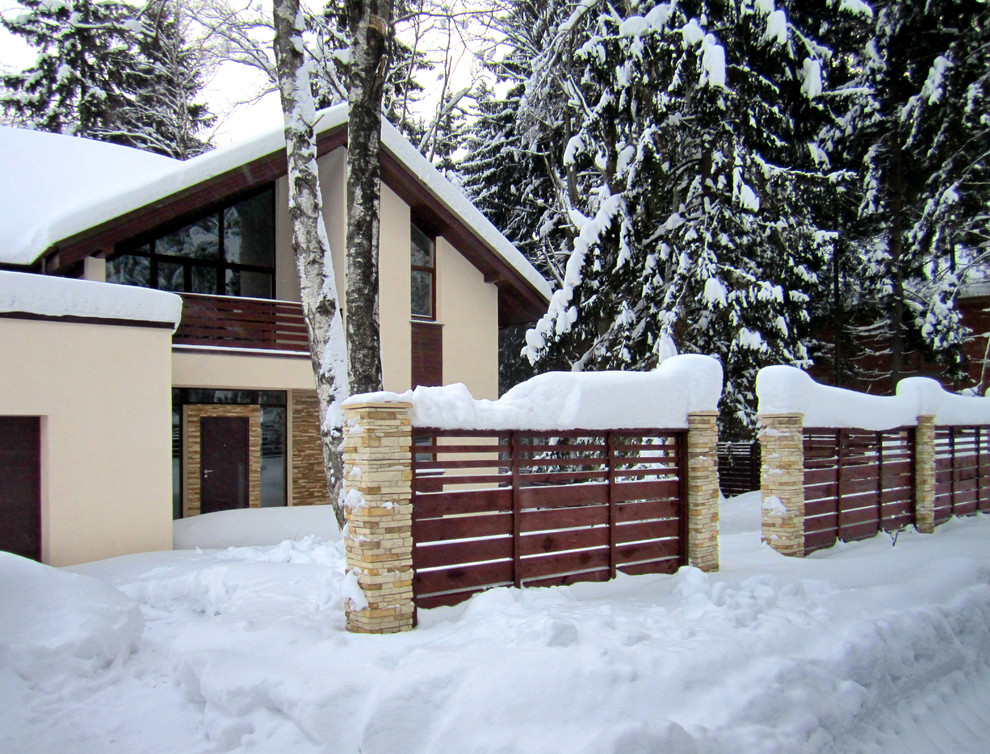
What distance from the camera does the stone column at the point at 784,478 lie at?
8.72 meters

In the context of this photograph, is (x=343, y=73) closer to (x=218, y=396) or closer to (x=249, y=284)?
(x=249, y=284)

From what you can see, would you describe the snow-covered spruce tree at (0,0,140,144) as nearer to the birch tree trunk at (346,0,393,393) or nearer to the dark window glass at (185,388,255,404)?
the dark window glass at (185,388,255,404)

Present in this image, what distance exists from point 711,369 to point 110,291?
24.7 ft

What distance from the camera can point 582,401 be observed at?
6688 millimetres

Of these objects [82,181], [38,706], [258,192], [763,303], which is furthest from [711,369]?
[82,181]

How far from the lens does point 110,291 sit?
30.8ft

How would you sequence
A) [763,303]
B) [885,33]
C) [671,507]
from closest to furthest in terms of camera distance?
[671,507] → [763,303] → [885,33]

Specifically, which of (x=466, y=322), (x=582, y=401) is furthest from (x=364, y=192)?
(x=466, y=322)

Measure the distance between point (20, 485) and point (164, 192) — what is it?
4.83 metres


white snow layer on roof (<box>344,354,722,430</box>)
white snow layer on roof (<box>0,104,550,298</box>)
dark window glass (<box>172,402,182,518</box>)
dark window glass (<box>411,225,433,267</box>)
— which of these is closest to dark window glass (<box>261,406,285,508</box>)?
dark window glass (<box>172,402,182,518</box>)

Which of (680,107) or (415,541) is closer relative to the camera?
(415,541)

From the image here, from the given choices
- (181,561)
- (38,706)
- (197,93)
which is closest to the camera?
(38,706)

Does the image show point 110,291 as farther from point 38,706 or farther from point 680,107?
point 680,107

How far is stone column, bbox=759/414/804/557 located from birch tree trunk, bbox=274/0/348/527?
5.12 m
